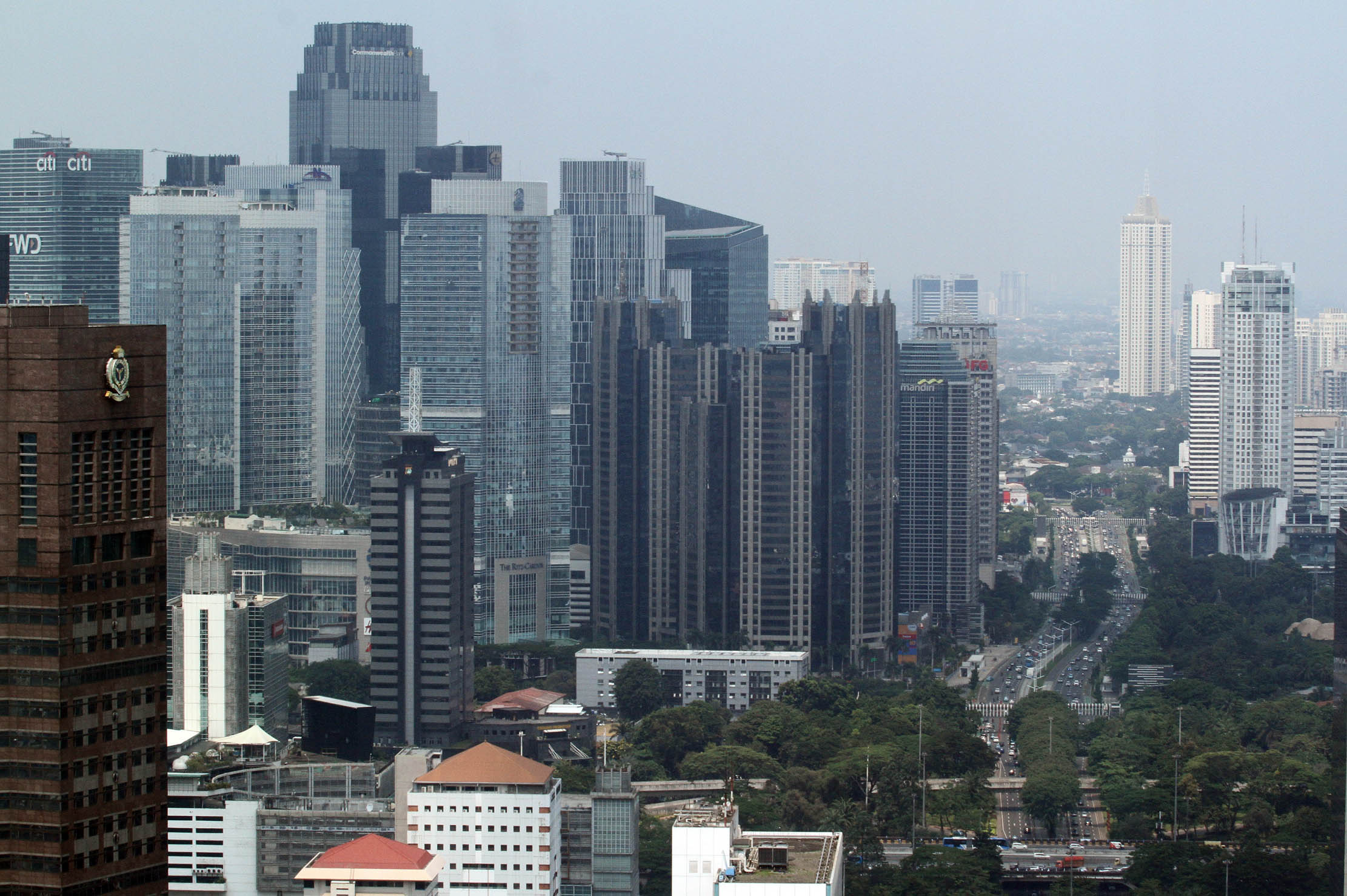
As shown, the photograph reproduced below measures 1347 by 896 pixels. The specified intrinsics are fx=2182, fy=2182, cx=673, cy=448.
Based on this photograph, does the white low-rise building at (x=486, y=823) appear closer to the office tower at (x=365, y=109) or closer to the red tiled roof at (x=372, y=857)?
the red tiled roof at (x=372, y=857)

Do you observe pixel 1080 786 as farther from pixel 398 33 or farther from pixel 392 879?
pixel 398 33

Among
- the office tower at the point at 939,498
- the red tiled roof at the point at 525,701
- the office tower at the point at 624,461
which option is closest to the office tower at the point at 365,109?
the office tower at the point at 624,461

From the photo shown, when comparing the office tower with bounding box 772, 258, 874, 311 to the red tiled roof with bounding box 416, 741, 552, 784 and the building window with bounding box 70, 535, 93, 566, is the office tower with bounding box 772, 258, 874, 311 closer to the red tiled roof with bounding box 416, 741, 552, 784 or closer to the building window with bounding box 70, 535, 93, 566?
the red tiled roof with bounding box 416, 741, 552, 784

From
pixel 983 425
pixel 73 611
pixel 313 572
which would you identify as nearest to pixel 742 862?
pixel 73 611

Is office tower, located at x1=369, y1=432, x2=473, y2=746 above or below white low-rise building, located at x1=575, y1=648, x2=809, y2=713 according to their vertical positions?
above

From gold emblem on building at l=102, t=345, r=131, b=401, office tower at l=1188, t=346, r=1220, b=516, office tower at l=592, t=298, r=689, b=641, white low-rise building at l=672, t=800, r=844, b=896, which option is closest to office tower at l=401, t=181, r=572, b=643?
office tower at l=592, t=298, r=689, b=641

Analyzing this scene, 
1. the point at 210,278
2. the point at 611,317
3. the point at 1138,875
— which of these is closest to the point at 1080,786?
the point at 1138,875
